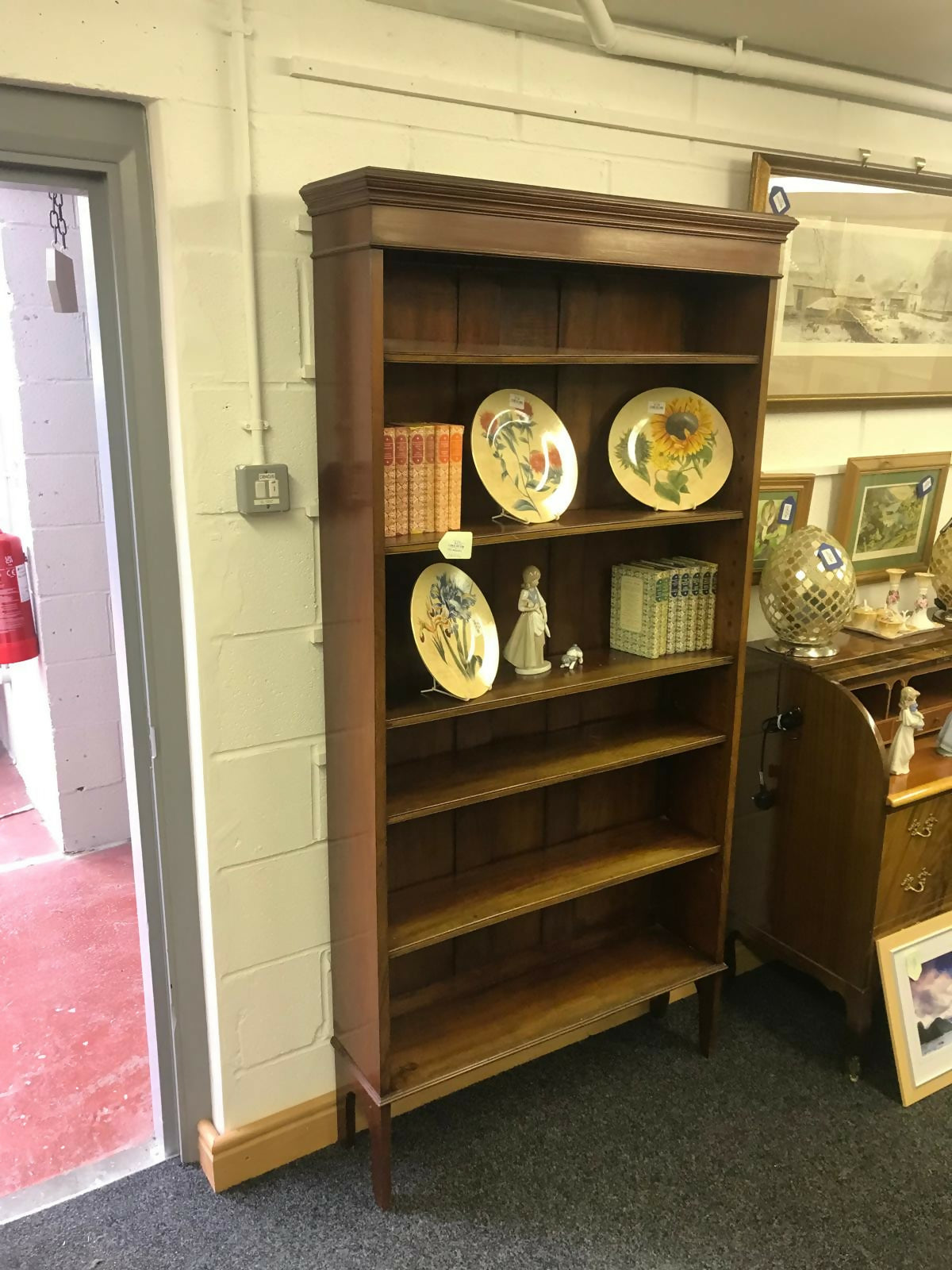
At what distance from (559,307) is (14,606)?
2057mm

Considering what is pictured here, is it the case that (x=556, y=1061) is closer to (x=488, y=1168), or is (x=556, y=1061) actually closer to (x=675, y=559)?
(x=488, y=1168)

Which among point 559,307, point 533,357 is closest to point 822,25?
point 559,307

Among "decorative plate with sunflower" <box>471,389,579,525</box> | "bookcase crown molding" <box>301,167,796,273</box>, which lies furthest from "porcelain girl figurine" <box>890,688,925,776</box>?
"bookcase crown molding" <box>301,167,796,273</box>

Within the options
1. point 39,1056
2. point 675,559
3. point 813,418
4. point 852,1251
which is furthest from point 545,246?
point 39,1056

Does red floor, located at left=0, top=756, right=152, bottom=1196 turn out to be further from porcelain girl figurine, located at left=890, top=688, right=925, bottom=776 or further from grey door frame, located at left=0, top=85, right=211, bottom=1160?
porcelain girl figurine, located at left=890, top=688, right=925, bottom=776

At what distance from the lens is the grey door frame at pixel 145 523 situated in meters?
1.49

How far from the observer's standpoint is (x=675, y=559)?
215cm

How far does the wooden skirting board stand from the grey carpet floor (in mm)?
26

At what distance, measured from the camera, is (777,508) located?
2.42m

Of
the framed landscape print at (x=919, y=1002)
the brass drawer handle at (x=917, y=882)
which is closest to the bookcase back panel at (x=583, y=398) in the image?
the brass drawer handle at (x=917, y=882)

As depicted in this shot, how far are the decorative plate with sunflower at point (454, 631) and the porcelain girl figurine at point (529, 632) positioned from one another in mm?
71

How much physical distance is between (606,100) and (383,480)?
0.98 metres

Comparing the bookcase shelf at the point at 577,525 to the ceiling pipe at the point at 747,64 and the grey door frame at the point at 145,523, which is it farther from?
the ceiling pipe at the point at 747,64

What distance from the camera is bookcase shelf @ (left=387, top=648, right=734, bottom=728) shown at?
1.74 meters
